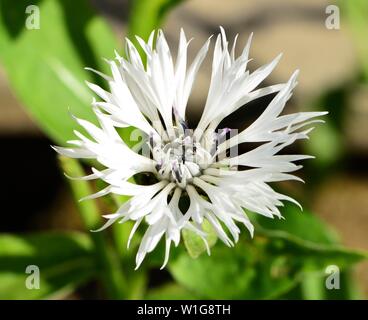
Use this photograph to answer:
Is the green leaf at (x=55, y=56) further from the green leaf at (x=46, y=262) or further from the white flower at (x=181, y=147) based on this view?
the white flower at (x=181, y=147)

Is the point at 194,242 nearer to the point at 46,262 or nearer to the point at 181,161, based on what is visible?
the point at 181,161

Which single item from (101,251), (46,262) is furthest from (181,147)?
Result: (46,262)

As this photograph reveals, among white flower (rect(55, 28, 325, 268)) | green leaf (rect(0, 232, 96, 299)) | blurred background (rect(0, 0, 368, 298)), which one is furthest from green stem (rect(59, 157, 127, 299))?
blurred background (rect(0, 0, 368, 298))

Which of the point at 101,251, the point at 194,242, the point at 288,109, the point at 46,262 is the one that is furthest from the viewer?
the point at 288,109

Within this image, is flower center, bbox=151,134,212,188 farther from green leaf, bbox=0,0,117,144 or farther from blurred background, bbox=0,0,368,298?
blurred background, bbox=0,0,368,298

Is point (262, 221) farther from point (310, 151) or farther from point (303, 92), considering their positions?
point (303, 92)

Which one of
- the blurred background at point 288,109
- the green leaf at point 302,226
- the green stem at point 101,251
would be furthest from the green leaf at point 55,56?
the blurred background at point 288,109
